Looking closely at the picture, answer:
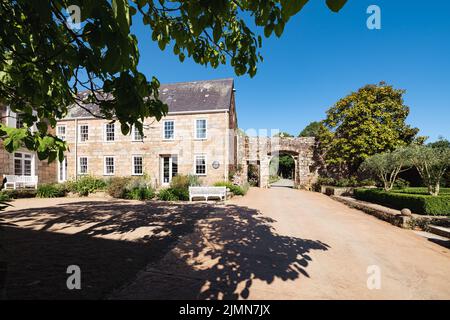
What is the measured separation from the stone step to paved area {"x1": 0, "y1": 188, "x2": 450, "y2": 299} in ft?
2.36

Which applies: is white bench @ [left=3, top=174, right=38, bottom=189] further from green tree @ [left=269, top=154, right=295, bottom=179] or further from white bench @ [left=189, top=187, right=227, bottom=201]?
green tree @ [left=269, top=154, right=295, bottom=179]

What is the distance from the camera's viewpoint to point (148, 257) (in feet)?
14.6

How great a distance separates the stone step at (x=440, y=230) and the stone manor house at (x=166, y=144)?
1252cm

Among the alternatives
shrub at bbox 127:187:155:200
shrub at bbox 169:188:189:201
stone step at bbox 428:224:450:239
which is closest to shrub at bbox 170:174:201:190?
shrub at bbox 169:188:189:201

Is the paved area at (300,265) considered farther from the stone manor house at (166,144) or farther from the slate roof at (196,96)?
the slate roof at (196,96)

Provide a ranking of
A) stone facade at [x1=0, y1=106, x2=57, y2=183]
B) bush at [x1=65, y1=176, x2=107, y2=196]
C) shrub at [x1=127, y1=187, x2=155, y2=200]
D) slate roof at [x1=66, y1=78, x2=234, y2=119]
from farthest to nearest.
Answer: slate roof at [x1=66, y1=78, x2=234, y2=119] < bush at [x1=65, y1=176, x2=107, y2=196] < stone facade at [x1=0, y1=106, x2=57, y2=183] < shrub at [x1=127, y1=187, x2=155, y2=200]

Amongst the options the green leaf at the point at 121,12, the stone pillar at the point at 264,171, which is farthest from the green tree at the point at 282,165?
the green leaf at the point at 121,12

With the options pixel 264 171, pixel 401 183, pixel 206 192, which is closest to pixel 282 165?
pixel 264 171

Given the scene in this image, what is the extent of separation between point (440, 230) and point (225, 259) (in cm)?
658

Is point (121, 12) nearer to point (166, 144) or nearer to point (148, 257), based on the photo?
point (148, 257)

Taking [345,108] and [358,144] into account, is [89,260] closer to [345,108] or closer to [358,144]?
[358,144]

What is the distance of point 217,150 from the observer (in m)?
17.8

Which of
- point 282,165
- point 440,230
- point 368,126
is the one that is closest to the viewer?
point 440,230

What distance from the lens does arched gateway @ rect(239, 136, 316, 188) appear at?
875 inches
